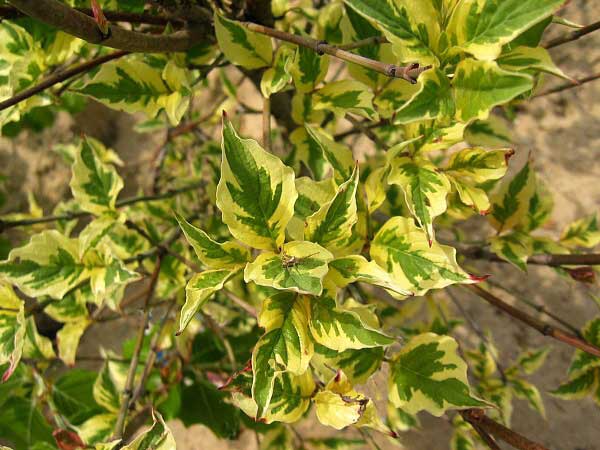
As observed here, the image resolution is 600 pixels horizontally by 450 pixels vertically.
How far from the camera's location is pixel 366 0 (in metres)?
0.50

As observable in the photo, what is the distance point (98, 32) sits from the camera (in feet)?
1.76

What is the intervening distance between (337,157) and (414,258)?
0.56 feet

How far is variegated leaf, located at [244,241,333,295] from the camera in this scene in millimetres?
500

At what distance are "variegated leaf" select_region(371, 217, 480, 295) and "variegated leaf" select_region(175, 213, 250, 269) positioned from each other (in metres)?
0.17

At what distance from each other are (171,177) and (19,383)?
30.4 inches

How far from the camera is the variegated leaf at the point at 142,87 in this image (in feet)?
2.36

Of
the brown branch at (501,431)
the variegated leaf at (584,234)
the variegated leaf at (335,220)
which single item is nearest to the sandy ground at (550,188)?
the variegated leaf at (584,234)

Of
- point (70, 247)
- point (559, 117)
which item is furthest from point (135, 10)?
point (559, 117)

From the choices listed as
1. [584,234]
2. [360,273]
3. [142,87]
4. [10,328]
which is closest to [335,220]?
[360,273]

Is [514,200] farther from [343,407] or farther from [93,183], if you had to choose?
[93,183]

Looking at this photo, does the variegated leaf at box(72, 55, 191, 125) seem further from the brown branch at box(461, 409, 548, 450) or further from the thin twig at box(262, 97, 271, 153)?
the brown branch at box(461, 409, 548, 450)

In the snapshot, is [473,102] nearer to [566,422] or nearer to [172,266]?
[172,266]

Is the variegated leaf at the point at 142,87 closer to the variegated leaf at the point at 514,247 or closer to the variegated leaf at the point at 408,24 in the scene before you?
the variegated leaf at the point at 408,24

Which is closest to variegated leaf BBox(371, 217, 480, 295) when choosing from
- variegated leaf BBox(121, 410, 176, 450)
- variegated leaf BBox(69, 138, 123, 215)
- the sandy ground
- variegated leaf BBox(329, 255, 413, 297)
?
Answer: variegated leaf BBox(329, 255, 413, 297)
